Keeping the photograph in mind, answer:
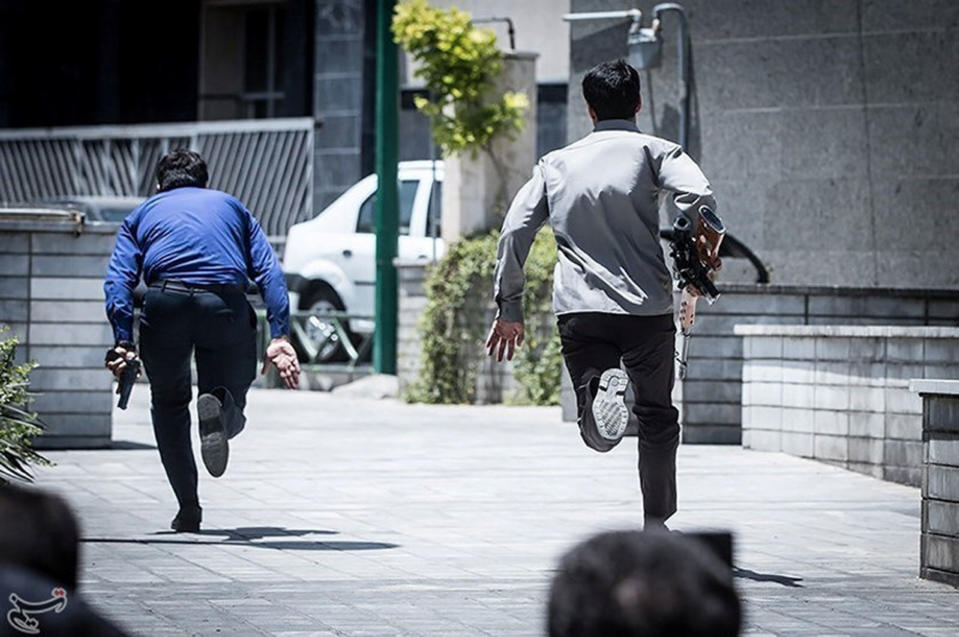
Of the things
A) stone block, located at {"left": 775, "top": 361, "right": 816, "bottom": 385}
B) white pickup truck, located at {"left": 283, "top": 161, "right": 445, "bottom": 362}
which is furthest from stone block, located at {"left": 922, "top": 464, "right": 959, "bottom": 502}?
white pickup truck, located at {"left": 283, "top": 161, "right": 445, "bottom": 362}

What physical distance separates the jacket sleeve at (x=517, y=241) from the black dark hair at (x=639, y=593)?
5.26 metres

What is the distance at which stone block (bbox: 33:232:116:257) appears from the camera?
1292cm

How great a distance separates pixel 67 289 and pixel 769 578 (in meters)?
6.32

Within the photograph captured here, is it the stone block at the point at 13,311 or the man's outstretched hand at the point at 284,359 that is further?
the stone block at the point at 13,311

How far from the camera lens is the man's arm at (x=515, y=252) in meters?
7.91

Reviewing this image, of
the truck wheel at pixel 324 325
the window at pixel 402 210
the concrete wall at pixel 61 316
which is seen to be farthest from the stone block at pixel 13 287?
the truck wheel at pixel 324 325

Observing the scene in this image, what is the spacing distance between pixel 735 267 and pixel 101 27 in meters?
16.9

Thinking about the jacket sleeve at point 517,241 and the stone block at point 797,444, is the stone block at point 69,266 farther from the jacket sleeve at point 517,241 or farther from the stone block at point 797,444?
the jacket sleeve at point 517,241

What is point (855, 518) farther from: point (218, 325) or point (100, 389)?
point (100, 389)

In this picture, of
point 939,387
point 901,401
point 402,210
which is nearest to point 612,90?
point 939,387

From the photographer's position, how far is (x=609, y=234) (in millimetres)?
7828

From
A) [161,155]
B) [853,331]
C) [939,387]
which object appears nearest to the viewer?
[939,387]

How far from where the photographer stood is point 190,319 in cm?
901

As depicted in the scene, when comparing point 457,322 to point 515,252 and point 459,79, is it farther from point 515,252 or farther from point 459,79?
point 515,252
